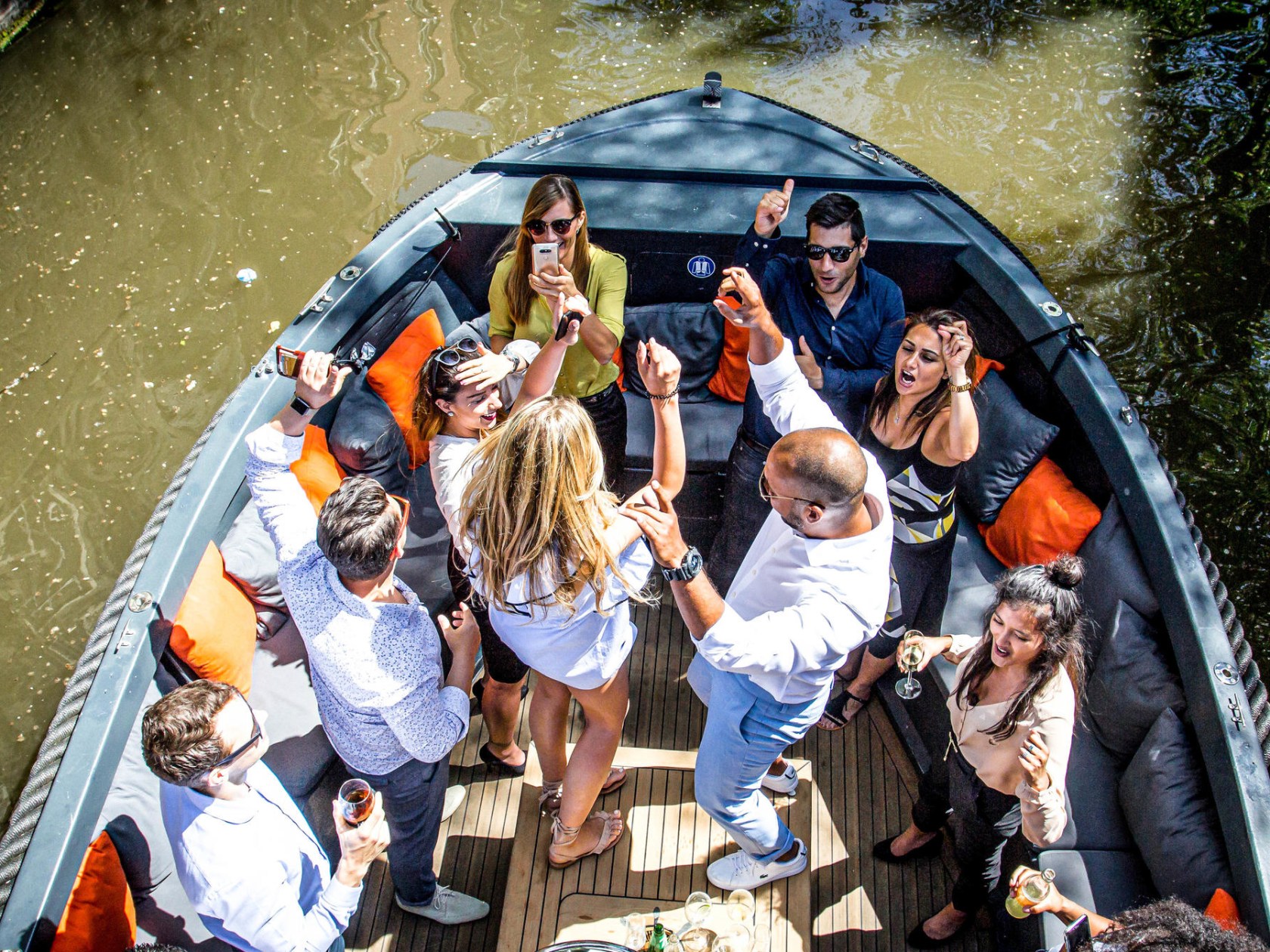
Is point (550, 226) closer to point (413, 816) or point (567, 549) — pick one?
point (567, 549)

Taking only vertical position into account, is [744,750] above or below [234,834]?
above

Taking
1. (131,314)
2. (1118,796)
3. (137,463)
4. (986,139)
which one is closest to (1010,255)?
(1118,796)

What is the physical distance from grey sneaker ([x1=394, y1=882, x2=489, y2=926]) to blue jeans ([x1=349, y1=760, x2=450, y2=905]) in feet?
0.19

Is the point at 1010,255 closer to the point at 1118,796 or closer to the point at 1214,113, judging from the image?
the point at 1118,796

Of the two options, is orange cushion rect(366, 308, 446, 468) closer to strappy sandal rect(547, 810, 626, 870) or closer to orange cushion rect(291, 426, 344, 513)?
orange cushion rect(291, 426, 344, 513)

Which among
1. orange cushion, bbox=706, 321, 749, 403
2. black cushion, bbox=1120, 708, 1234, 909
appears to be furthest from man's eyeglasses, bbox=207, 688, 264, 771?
orange cushion, bbox=706, 321, 749, 403

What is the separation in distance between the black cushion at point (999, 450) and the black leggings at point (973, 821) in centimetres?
97

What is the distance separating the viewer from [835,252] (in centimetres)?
252

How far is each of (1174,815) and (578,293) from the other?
1829 millimetres

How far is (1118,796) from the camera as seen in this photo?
2273 millimetres

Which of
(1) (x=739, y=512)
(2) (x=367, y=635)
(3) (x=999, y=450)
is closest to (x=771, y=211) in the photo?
(1) (x=739, y=512)

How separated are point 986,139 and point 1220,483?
2288 mm

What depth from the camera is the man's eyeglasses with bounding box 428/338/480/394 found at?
2031 mm

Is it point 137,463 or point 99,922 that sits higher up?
point 137,463
